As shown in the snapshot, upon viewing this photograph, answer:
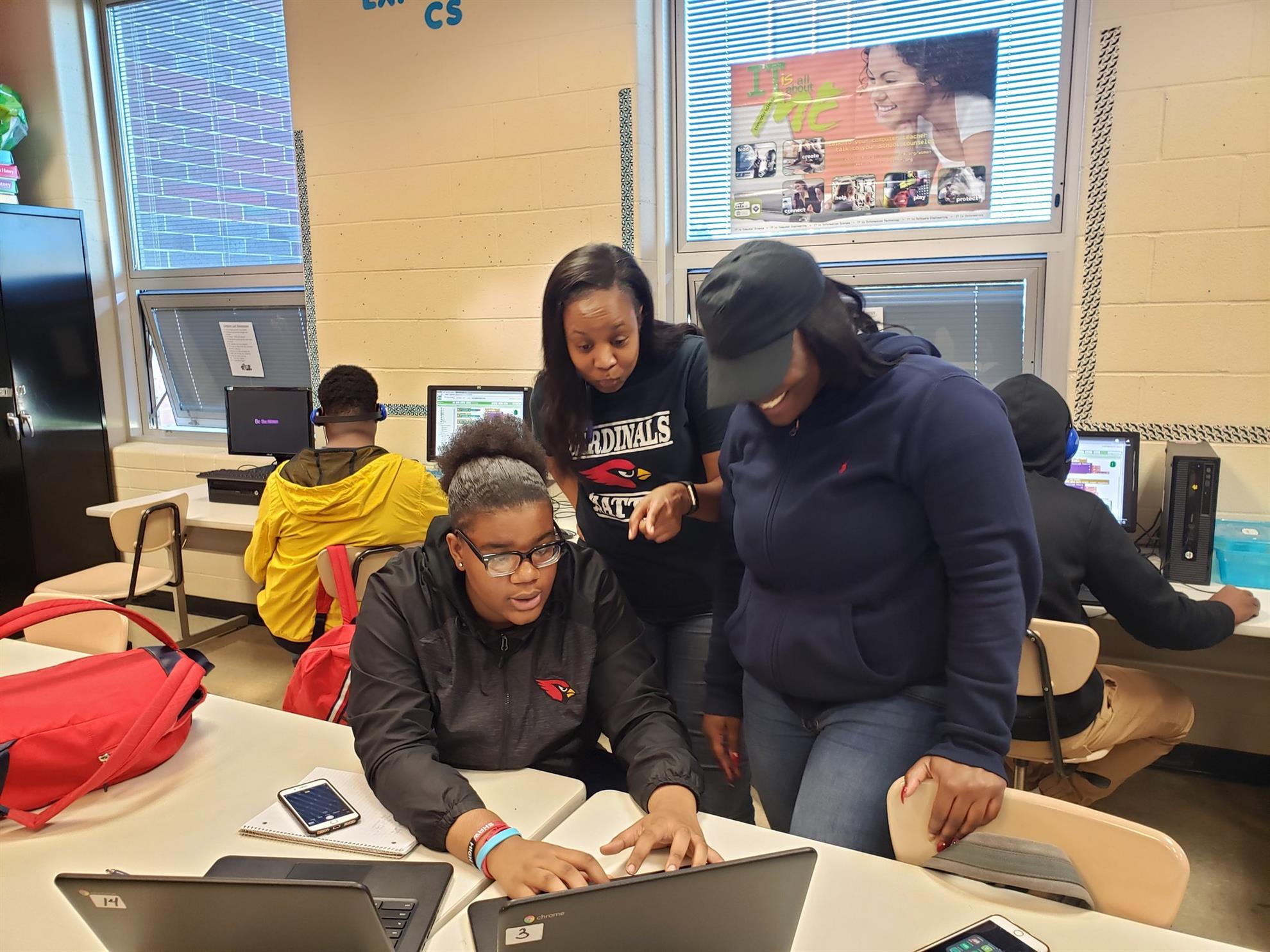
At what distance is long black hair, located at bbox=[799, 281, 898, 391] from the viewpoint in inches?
46.1

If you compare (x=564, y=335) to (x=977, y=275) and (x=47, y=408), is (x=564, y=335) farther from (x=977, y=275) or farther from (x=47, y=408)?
(x=47, y=408)

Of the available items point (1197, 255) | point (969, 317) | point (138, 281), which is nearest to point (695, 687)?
point (969, 317)

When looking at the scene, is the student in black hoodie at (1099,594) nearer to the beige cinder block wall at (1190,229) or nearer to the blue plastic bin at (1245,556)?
the blue plastic bin at (1245,556)

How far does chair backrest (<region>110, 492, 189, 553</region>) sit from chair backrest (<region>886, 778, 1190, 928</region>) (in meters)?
2.93

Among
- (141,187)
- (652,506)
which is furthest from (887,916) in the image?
(141,187)

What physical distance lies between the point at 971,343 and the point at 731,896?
8.32 ft

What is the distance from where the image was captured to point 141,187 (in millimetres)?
4312

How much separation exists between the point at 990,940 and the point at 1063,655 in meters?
0.97

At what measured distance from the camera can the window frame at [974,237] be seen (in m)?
2.62

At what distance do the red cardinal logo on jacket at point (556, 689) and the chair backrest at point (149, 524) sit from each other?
2.37 meters

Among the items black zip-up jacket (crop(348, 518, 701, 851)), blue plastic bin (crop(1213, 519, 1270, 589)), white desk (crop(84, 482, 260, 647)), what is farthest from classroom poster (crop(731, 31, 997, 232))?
white desk (crop(84, 482, 260, 647))

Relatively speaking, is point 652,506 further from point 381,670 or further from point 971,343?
point 971,343

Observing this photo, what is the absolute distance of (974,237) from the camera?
9.15 ft

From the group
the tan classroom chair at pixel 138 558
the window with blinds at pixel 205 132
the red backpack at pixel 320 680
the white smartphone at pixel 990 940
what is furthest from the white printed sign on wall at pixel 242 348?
the white smartphone at pixel 990 940
